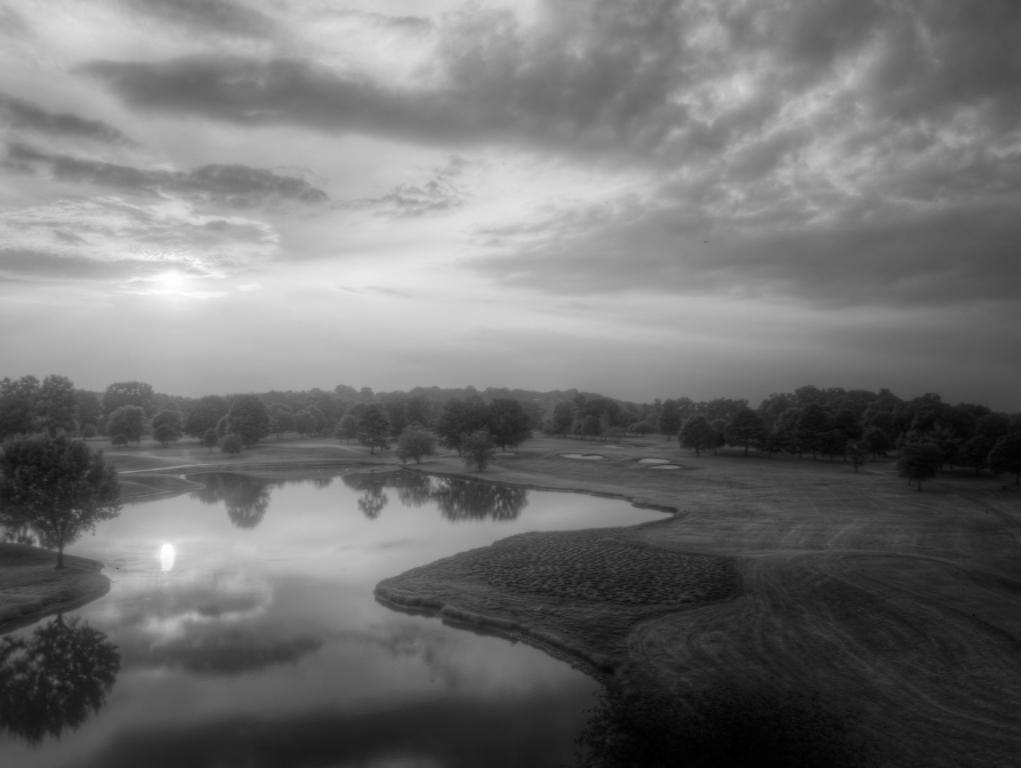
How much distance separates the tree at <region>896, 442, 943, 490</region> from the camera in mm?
56250

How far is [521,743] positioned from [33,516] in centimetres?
3072

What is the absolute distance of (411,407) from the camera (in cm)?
12656

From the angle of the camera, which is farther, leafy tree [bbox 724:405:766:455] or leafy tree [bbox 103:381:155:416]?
leafy tree [bbox 103:381:155:416]

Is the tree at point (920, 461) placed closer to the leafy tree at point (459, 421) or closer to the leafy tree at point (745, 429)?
the leafy tree at point (745, 429)

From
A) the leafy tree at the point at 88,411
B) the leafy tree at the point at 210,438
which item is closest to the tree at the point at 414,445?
the leafy tree at the point at 210,438

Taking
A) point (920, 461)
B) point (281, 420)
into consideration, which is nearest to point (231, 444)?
point (281, 420)

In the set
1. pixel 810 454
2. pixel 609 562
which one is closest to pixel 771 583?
pixel 609 562

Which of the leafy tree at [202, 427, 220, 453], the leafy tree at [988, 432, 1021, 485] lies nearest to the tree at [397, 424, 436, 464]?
the leafy tree at [202, 427, 220, 453]

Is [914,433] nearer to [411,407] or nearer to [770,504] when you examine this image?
[770,504]

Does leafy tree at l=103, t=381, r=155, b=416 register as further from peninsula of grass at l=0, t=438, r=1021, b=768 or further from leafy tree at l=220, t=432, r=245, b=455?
peninsula of grass at l=0, t=438, r=1021, b=768

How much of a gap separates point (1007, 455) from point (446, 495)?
56225mm

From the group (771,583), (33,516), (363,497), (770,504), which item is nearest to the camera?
(771,583)

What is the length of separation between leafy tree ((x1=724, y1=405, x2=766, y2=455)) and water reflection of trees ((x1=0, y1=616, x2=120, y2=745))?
7863 cm

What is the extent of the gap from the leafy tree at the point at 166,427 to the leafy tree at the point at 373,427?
3240cm
